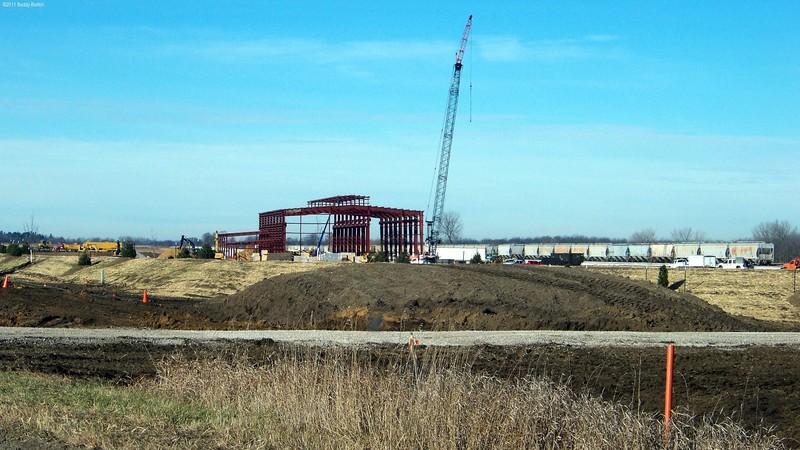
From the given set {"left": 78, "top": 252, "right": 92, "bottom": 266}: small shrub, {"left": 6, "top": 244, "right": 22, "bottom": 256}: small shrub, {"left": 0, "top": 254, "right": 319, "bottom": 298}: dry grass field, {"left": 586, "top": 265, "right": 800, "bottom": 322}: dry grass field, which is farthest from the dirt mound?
{"left": 6, "top": 244, "right": 22, "bottom": 256}: small shrub

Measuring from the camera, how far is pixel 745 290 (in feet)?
151

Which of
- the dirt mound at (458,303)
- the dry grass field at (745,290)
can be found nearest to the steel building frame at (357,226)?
the dry grass field at (745,290)

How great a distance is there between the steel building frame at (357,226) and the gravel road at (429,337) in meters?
60.4

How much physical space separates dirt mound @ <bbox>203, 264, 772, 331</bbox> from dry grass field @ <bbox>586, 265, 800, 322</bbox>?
228 inches

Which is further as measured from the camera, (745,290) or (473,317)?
(745,290)

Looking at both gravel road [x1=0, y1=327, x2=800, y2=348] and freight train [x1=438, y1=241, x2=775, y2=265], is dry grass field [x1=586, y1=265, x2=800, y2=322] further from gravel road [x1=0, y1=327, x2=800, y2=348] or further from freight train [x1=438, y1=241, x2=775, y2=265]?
freight train [x1=438, y1=241, x2=775, y2=265]

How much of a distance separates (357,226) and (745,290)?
161ft

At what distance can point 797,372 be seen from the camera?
664 inches

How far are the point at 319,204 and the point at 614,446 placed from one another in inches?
3360

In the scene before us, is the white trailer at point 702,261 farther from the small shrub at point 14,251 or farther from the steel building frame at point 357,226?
the small shrub at point 14,251

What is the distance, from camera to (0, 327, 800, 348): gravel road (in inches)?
876

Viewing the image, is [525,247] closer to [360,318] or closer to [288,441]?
[360,318]

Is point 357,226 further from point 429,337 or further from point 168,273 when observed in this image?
point 429,337

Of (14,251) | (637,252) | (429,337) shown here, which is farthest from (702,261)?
(14,251)
